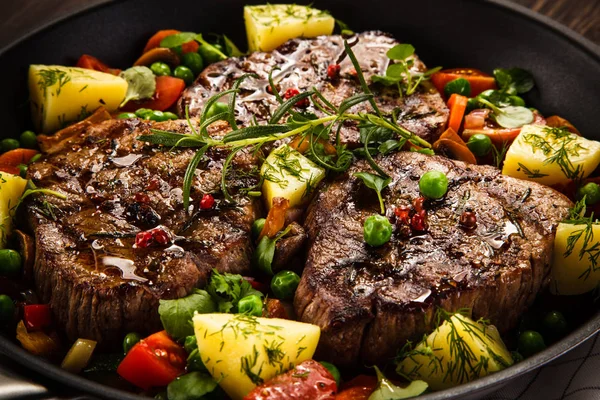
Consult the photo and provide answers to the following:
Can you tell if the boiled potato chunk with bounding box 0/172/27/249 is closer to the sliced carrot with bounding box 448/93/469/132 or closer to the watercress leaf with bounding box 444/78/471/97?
the sliced carrot with bounding box 448/93/469/132

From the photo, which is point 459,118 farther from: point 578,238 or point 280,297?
point 280,297

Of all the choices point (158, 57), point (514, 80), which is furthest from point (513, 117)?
point (158, 57)

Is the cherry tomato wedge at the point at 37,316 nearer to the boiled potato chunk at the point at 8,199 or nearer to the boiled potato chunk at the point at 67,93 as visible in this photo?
the boiled potato chunk at the point at 8,199

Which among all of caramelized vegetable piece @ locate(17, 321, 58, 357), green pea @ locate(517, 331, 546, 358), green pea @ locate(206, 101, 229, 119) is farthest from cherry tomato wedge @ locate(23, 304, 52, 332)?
green pea @ locate(517, 331, 546, 358)

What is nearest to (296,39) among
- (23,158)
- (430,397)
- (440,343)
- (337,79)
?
(337,79)

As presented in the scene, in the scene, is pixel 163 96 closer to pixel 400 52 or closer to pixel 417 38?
pixel 400 52
